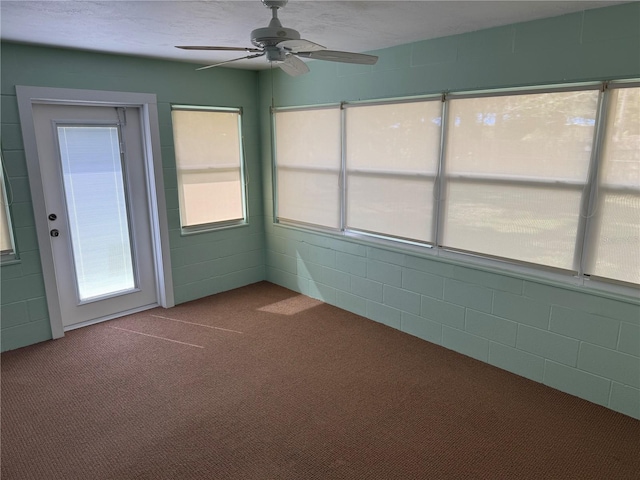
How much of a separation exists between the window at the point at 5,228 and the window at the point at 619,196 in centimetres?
443

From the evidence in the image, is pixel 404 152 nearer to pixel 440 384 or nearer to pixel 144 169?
pixel 440 384

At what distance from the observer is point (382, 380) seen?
3273 millimetres

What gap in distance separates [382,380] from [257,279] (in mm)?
2612

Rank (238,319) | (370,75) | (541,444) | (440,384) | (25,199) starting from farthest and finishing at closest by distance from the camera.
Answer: (238,319) → (370,75) → (25,199) → (440,384) → (541,444)

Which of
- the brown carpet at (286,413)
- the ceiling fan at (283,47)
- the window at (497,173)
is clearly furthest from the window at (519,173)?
the ceiling fan at (283,47)

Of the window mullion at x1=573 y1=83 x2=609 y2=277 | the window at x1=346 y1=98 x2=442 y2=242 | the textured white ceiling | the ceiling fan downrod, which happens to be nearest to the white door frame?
the textured white ceiling

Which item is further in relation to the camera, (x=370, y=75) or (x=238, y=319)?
(x=238, y=319)

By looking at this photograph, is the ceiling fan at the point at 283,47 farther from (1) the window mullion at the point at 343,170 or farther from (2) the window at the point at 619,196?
(1) the window mullion at the point at 343,170

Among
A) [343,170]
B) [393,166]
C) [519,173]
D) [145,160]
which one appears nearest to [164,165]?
[145,160]

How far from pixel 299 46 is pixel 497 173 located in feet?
6.08

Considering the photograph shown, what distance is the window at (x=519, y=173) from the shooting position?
2855mm

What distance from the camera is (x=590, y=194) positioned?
2805 mm

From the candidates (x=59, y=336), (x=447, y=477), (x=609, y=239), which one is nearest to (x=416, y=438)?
(x=447, y=477)

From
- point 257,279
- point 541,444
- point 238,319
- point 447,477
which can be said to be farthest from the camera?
point 257,279
